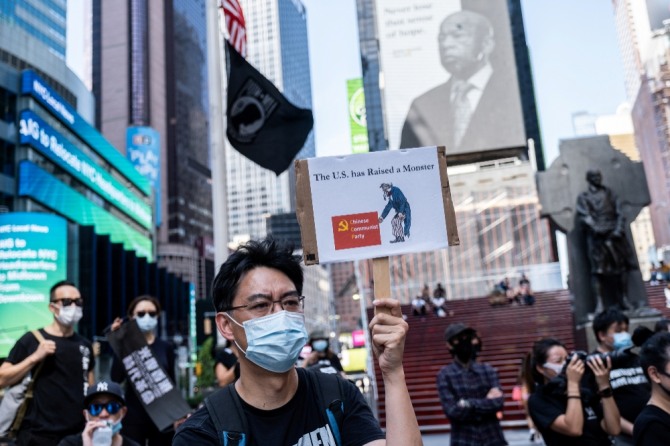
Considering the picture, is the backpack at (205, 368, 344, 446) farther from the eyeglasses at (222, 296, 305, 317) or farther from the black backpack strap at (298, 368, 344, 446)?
the eyeglasses at (222, 296, 305, 317)

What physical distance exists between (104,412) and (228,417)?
274 centimetres

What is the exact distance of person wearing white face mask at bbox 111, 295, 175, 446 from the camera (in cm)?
565

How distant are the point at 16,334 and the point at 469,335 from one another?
91.5ft

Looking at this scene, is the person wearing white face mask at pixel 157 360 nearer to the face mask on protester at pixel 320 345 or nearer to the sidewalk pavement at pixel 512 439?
the face mask on protester at pixel 320 345

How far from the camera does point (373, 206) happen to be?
2.54 meters

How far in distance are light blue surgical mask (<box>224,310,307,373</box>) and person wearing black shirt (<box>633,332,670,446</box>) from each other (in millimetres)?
1831

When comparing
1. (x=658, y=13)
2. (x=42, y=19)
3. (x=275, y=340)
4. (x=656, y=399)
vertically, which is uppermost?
(x=658, y=13)

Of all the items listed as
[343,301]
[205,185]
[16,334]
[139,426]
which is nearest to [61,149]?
[16,334]

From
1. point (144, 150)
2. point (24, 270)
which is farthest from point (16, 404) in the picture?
point (144, 150)

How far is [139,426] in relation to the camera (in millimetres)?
5660

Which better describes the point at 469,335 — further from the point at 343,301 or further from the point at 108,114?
the point at 343,301

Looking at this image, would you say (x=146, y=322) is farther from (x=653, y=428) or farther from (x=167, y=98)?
(x=167, y=98)

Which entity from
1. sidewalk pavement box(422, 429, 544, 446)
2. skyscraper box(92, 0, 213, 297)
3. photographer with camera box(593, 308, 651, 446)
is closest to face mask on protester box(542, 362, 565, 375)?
photographer with camera box(593, 308, 651, 446)

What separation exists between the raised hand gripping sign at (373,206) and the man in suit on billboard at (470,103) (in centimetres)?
6225
